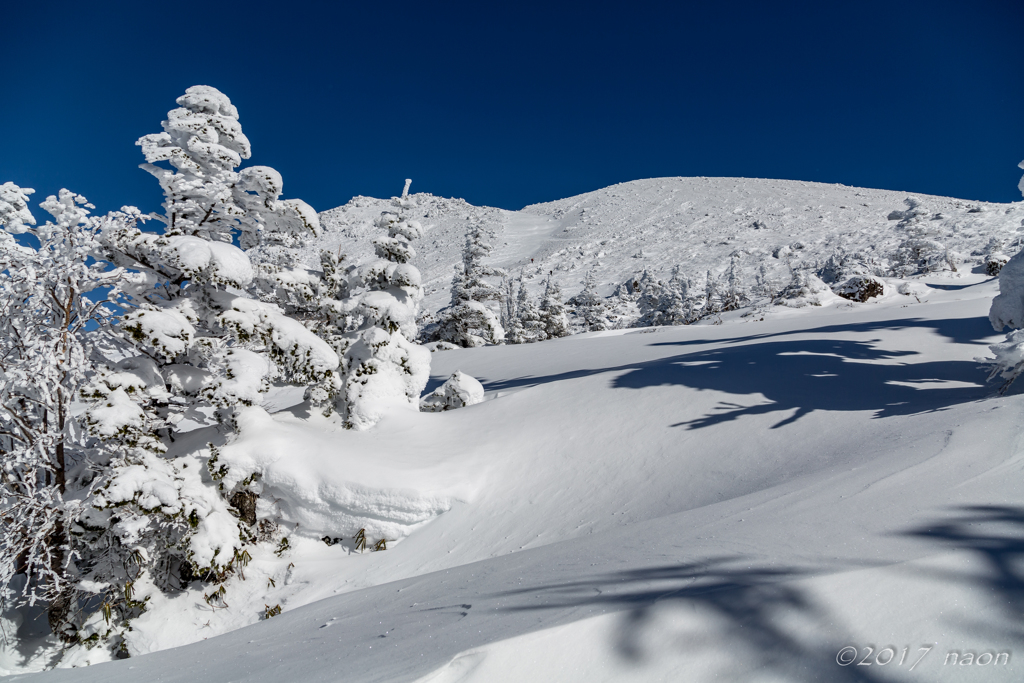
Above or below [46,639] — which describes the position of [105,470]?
above

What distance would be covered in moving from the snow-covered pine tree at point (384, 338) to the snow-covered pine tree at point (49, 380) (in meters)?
3.23

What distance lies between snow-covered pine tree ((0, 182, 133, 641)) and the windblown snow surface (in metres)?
1.04

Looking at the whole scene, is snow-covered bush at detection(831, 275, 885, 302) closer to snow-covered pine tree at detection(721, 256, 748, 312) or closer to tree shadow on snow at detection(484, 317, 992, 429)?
tree shadow on snow at detection(484, 317, 992, 429)

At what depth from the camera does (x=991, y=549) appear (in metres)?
1.78

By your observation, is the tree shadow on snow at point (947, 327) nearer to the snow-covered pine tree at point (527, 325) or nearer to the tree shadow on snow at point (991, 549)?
the tree shadow on snow at point (991, 549)

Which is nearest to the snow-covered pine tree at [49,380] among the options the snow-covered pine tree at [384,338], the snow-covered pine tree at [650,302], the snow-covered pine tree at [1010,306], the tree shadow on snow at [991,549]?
the snow-covered pine tree at [384,338]

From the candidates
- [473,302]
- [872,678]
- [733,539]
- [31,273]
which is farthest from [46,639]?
[473,302]

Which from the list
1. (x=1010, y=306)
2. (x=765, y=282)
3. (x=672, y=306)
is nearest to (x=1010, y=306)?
(x=1010, y=306)

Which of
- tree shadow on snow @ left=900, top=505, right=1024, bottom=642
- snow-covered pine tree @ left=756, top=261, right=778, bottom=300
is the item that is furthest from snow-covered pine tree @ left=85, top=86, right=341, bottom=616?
snow-covered pine tree @ left=756, top=261, right=778, bottom=300

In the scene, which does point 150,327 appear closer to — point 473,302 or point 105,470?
point 105,470

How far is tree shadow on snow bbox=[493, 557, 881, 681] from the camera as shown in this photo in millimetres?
1525

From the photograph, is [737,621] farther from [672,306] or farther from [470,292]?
[672,306]

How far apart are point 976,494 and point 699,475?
9.60 feet

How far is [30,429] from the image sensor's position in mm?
5113
